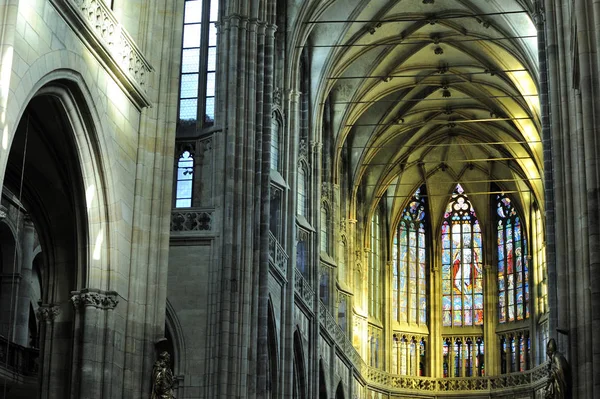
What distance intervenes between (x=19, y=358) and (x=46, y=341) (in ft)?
28.3

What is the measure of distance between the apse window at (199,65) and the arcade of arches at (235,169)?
0.05 metres

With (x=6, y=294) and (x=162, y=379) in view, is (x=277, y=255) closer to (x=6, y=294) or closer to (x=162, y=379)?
(x=6, y=294)

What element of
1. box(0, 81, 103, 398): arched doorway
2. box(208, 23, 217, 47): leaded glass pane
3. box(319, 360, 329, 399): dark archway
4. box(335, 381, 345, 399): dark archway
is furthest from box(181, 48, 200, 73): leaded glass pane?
box(335, 381, 345, 399): dark archway

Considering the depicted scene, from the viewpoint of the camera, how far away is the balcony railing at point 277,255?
32.3 metres

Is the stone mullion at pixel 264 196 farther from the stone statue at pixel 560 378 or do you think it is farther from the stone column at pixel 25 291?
the stone statue at pixel 560 378

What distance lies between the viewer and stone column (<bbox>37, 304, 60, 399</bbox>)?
1972cm

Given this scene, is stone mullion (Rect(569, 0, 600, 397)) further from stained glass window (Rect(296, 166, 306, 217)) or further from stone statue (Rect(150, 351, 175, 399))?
stained glass window (Rect(296, 166, 306, 217))

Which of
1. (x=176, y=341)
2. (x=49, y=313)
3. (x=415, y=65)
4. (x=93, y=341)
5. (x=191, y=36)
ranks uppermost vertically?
(x=415, y=65)

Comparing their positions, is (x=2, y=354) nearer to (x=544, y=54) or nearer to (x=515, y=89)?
(x=544, y=54)

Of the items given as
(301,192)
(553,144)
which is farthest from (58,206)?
(301,192)

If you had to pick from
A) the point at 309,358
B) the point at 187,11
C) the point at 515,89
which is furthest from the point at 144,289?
the point at 515,89

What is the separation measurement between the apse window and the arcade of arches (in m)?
0.05

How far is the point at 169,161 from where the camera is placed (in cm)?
2153

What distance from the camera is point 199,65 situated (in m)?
30.6
